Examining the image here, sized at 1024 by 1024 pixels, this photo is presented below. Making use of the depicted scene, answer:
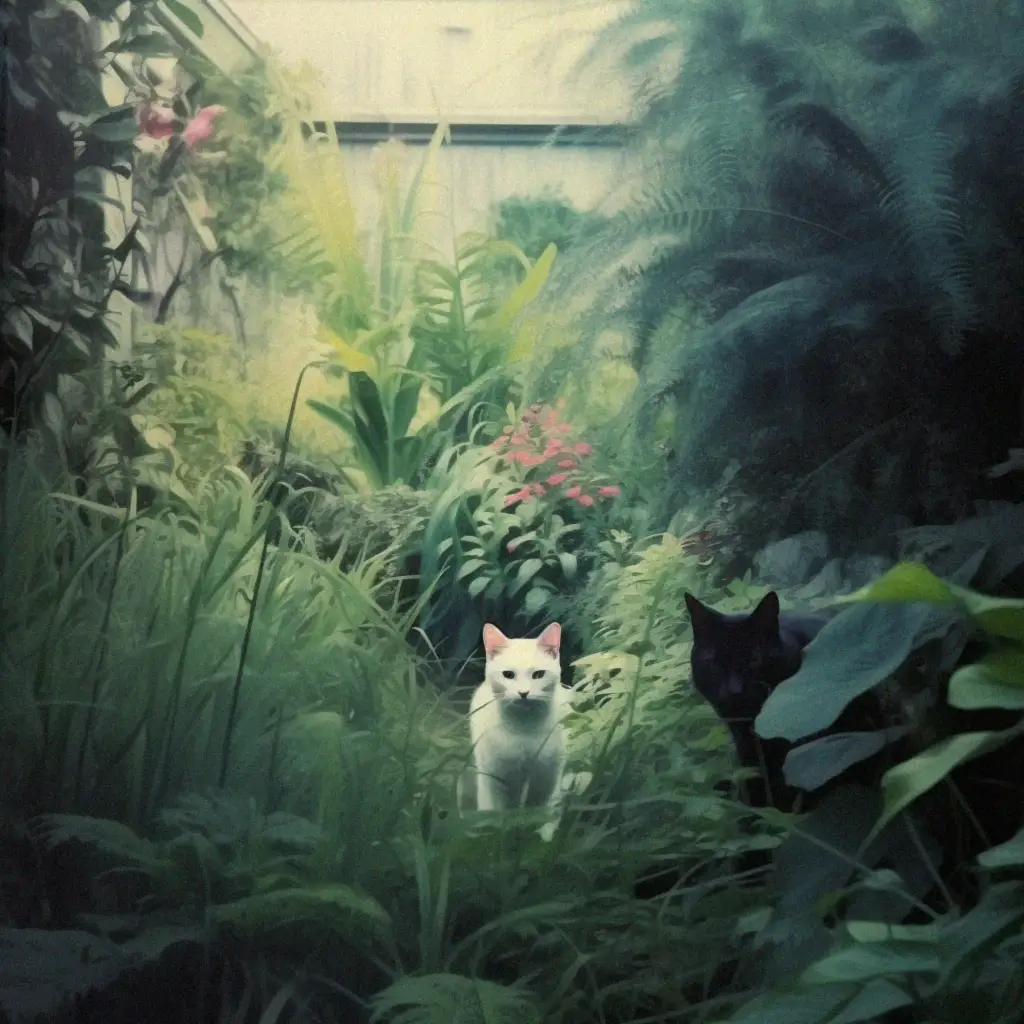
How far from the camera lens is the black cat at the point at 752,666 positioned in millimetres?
1074

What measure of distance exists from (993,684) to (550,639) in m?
0.48

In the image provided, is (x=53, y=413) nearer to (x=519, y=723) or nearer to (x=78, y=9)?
(x=78, y=9)

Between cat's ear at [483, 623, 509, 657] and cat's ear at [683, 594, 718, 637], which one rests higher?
cat's ear at [683, 594, 718, 637]

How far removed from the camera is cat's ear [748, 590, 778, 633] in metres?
1.08

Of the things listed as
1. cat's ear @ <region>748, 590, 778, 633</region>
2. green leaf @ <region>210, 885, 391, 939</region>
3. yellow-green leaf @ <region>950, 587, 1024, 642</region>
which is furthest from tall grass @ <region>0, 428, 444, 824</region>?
yellow-green leaf @ <region>950, 587, 1024, 642</region>

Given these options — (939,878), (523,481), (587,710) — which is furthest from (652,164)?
→ (939,878)

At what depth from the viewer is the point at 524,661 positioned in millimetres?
1146

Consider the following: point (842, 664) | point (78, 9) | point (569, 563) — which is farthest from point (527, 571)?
point (78, 9)

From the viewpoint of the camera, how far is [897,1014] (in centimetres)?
81

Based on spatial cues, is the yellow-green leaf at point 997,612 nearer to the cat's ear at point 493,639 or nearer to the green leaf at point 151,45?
the cat's ear at point 493,639

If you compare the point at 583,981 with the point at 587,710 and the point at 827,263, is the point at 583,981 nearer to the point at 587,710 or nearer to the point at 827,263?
the point at 587,710

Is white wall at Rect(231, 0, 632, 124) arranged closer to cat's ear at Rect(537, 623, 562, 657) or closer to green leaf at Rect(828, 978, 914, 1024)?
cat's ear at Rect(537, 623, 562, 657)

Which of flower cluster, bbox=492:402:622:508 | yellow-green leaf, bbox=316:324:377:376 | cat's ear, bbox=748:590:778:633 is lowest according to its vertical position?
cat's ear, bbox=748:590:778:633

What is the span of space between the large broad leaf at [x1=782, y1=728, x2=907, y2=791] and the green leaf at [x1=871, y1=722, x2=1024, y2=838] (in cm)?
12
